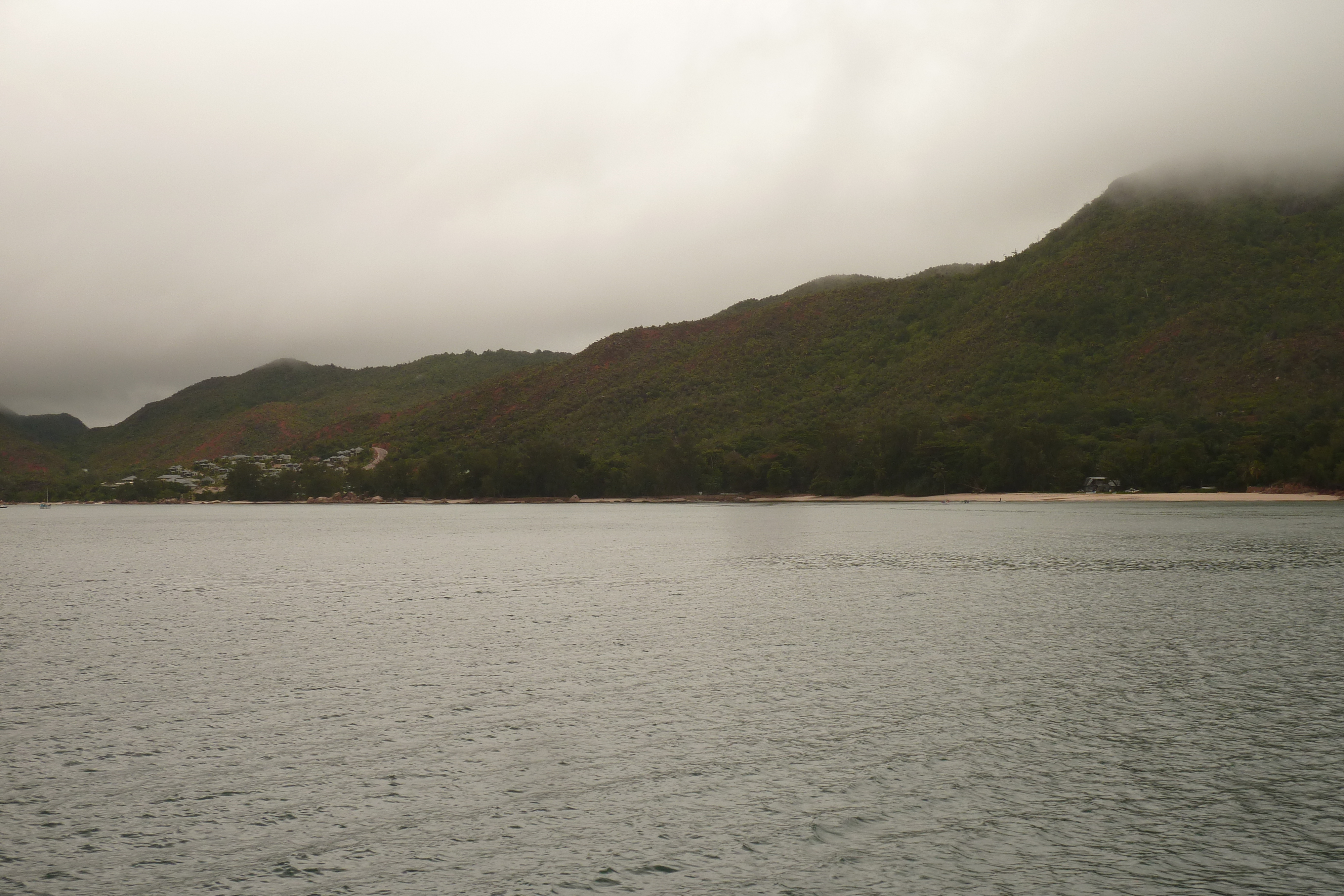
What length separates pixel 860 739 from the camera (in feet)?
61.5

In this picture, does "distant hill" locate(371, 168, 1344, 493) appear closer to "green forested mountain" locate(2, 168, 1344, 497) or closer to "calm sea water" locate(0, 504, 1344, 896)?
"green forested mountain" locate(2, 168, 1344, 497)

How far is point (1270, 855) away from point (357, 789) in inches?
518

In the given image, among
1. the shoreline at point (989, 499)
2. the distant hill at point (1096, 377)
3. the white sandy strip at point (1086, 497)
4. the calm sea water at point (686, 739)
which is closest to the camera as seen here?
the calm sea water at point (686, 739)

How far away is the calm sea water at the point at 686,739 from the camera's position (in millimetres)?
12891

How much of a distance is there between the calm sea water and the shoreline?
297 feet

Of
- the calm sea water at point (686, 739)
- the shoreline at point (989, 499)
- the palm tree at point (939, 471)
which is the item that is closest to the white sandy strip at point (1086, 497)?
the shoreline at point (989, 499)

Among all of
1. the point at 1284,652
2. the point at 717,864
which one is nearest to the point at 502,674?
the point at 717,864

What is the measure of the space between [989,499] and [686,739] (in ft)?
462

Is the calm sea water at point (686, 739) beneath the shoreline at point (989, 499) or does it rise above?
beneath

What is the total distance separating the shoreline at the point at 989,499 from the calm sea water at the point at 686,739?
3563 inches

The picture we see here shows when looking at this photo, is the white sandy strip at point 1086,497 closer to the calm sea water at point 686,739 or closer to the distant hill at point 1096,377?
the distant hill at point 1096,377

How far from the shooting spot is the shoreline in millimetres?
125688

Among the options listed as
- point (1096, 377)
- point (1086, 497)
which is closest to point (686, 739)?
point (1086, 497)

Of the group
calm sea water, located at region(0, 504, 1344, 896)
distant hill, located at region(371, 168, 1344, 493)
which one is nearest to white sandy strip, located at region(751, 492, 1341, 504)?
distant hill, located at region(371, 168, 1344, 493)
